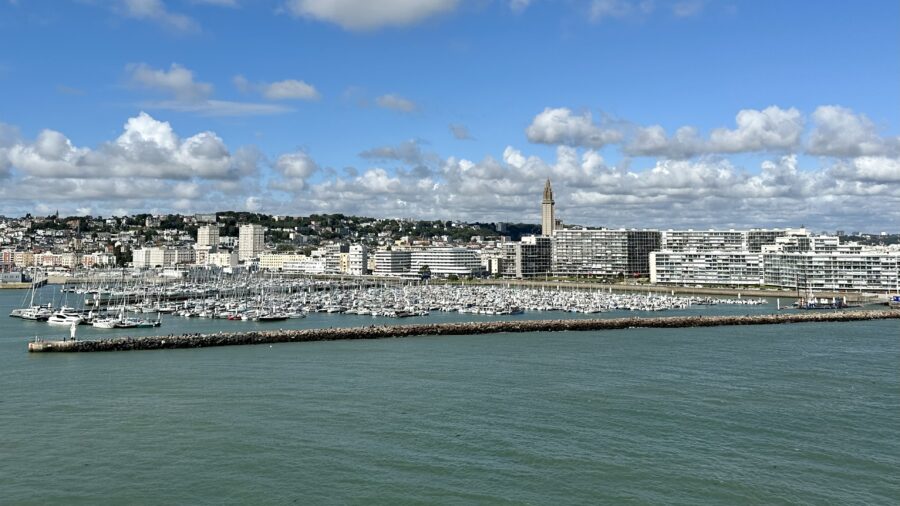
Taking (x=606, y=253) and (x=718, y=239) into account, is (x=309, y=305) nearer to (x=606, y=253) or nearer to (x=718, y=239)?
(x=606, y=253)

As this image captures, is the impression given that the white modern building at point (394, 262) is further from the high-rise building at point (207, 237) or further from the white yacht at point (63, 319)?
the white yacht at point (63, 319)

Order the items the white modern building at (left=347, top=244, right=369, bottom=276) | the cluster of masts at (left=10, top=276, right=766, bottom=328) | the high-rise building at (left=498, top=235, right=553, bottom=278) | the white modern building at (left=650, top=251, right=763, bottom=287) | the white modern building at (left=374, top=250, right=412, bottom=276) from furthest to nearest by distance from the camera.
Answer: the white modern building at (left=347, top=244, right=369, bottom=276) → the white modern building at (left=374, top=250, right=412, bottom=276) → the high-rise building at (left=498, top=235, right=553, bottom=278) → the white modern building at (left=650, top=251, right=763, bottom=287) → the cluster of masts at (left=10, top=276, right=766, bottom=328)

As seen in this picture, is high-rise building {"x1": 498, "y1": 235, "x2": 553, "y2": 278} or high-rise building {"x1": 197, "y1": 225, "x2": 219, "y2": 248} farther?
high-rise building {"x1": 197, "y1": 225, "x2": 219, "y2": 248}

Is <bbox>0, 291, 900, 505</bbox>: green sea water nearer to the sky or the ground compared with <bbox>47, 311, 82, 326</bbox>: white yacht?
nearer to the ground

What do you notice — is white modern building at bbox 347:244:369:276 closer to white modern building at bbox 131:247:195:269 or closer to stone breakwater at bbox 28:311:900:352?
white modern building at bbox 131:247:195:269

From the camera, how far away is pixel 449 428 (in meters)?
15.5

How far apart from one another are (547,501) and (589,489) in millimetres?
907

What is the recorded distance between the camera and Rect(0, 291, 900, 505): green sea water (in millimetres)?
12234

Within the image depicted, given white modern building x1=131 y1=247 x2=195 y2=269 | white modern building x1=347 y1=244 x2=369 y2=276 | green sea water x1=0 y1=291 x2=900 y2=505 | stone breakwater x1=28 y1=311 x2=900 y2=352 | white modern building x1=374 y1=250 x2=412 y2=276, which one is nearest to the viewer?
green sea water x1=0 y1=291 x2=900 y2=505

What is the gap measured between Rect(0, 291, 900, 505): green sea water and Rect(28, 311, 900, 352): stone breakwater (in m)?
1.86

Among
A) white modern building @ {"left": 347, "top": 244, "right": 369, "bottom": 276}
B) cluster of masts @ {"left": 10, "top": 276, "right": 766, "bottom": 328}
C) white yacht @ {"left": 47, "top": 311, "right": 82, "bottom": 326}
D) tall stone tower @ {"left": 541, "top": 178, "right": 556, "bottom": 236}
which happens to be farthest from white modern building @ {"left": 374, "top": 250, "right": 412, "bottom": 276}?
white yacht @ {"left": 47, "top": 311, "right": 82, "bottom": 326}

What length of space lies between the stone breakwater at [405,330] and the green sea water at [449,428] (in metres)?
1.86

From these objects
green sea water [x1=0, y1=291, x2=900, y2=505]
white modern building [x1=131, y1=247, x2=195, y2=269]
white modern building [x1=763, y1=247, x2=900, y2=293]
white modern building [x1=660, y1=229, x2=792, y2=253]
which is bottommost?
green sea water [x1=0, y1=291, x2=900, y2=505]

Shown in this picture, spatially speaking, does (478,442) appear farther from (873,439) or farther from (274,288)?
(274,288)
